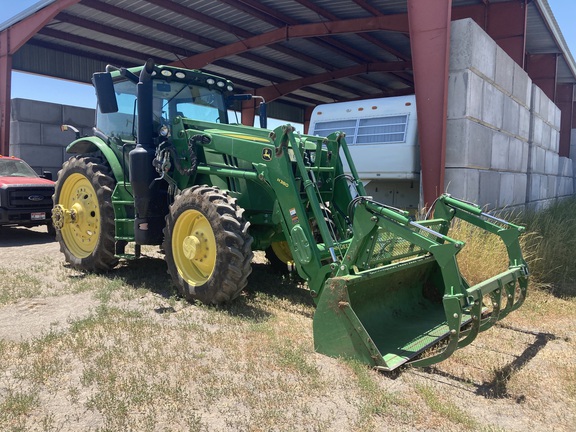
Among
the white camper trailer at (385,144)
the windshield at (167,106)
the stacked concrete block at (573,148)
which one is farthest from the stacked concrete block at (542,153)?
the windshield at (167,106)

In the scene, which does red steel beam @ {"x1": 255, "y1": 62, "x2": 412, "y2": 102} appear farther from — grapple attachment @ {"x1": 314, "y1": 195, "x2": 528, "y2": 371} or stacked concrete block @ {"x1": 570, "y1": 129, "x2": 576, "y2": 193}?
grapple attachment @ {"x1": 314, "y1": 195, "x2": 528, "y2": 371}

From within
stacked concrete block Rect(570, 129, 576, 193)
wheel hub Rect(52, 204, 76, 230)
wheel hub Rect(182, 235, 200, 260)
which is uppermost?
stacked concrete block Rect(570, 129, 576, 193)

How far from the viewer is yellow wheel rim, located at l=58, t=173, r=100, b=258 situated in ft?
22.0

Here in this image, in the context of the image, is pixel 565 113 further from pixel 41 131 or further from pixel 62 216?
pixel 62 216

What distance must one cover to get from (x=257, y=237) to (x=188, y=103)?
80.3 inches

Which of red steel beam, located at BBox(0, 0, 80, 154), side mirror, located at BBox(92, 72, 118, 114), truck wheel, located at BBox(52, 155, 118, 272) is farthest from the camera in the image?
red steel beam, located at BBox(0, 0, 80, 154)

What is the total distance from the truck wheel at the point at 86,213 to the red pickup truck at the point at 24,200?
2.89m

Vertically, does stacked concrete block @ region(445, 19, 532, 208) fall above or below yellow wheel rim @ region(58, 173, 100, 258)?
above

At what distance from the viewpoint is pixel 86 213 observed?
679 cm

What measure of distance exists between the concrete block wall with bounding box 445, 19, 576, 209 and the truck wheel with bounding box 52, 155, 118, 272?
4.79m

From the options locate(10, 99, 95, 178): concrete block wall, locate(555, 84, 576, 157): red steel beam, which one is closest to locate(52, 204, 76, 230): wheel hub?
locate(10, 99, 95, 178): concrete block wall

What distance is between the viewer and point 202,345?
4180 mm

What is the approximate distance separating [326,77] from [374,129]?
8633mm

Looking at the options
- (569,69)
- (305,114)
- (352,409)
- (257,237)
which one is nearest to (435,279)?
(257,237)
